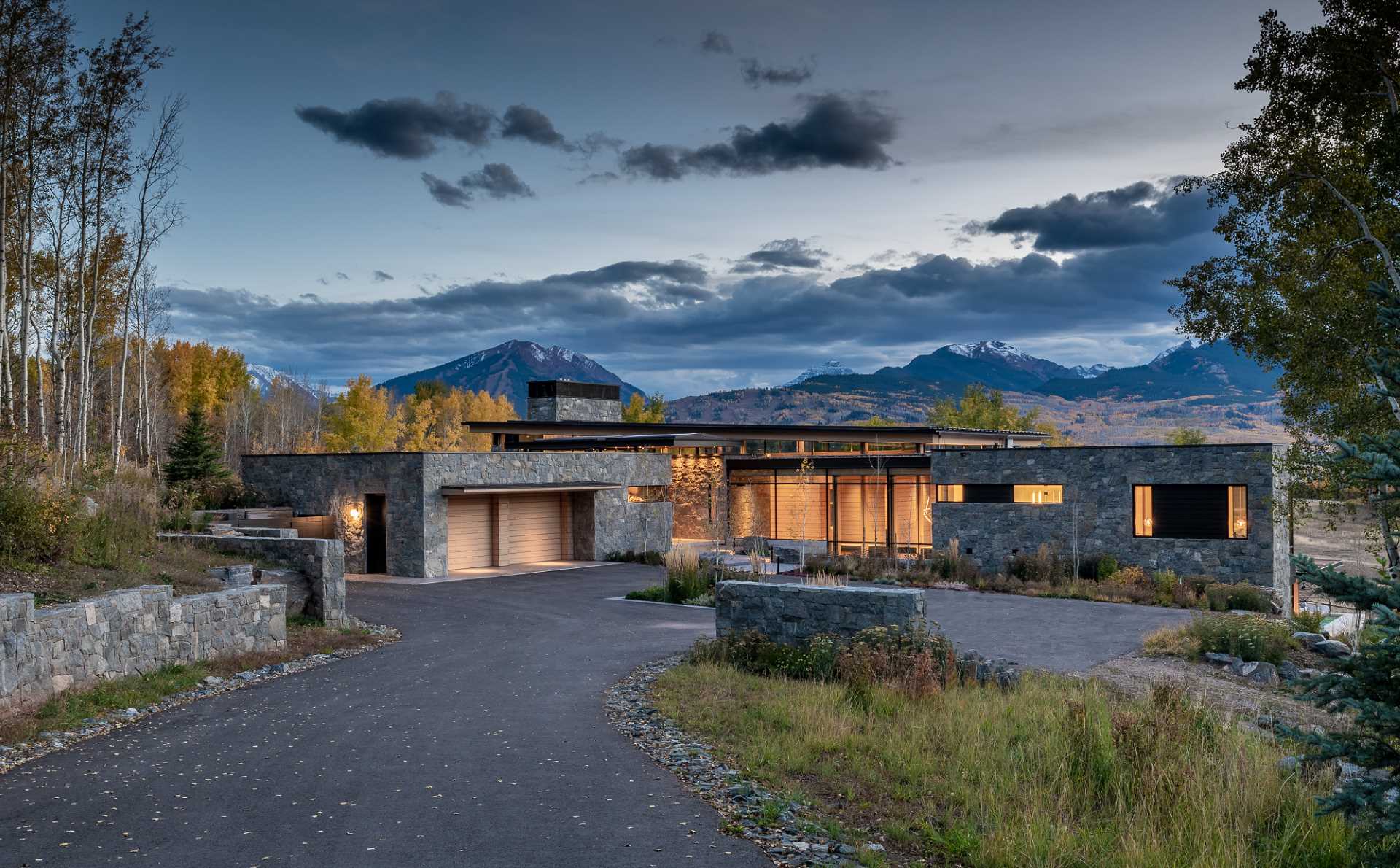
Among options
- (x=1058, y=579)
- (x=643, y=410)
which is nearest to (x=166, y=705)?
(x=1058, y=579)

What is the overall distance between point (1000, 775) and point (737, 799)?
1954 millimetres

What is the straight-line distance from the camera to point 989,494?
2327cm

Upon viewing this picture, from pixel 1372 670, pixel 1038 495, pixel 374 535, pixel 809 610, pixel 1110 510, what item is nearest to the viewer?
pixel 1372 670

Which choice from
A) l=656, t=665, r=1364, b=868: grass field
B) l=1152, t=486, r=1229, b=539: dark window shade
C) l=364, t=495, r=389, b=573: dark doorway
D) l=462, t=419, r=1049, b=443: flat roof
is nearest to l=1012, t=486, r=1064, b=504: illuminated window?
l=1152, t=486, r=1229, b=539: dark window shade

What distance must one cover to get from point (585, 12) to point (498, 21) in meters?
1.96

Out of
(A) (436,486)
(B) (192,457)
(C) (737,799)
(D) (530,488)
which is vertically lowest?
(C) (737,799)

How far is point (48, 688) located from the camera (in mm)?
8648

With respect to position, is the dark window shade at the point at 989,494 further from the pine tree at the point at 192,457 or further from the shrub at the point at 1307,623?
the pine tree at the point at 192,457

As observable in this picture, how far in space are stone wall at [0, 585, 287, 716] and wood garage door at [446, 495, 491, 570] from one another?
10697 mm

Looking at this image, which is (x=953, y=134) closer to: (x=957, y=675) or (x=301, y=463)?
(x=957, y=675)

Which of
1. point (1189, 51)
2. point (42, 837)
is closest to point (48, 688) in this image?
point (42, 837)

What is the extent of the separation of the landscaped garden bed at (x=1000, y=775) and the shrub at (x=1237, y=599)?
10.1 metres

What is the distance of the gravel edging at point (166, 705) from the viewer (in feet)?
24.1

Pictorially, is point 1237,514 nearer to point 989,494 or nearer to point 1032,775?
point 989,494
